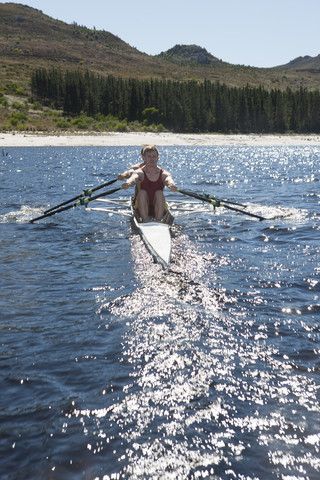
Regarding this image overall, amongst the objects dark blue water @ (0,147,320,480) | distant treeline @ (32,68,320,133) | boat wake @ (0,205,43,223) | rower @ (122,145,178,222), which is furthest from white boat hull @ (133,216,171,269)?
distant treeline @ (32,68,320,133)

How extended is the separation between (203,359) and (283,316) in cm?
186

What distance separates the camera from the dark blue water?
3619 millimetres

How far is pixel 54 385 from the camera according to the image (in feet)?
15.2

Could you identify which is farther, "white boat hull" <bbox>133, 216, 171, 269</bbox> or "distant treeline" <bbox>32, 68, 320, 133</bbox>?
"distant treeline" <bbox>32, 68, 320, 133</bbox>

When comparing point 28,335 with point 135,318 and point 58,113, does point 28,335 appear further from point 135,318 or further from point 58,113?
point 58,113

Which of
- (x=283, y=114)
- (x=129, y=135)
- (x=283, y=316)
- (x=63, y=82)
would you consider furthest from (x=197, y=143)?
(x=283, y=316)

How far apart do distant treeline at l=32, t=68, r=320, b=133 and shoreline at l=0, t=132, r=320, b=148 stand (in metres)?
8.50

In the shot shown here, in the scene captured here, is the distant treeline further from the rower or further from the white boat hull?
the white boat hull

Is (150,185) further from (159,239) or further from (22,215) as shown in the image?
(22,215)

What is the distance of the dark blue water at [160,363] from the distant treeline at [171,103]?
9462 cm

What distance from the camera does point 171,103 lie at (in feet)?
330

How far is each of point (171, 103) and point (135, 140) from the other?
26.0 metres

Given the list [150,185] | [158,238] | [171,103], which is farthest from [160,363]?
[171,103]

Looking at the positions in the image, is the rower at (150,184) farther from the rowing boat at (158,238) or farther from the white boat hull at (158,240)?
the white boat hull at (158,240)
